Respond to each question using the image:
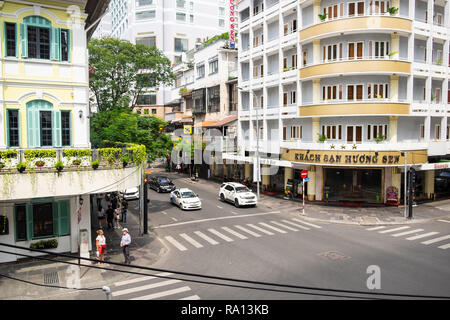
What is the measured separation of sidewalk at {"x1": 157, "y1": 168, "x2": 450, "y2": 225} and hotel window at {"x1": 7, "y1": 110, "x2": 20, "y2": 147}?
63.6 ft

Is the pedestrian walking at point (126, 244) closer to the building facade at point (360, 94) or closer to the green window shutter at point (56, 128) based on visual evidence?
the green window shutter at point (56, 128)

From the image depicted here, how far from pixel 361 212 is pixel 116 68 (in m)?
30.0

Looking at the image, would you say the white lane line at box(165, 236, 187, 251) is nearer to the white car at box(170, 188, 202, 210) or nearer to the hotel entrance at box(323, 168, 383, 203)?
the white car at box(170, 188, 202, 210)

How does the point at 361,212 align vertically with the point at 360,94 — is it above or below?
below

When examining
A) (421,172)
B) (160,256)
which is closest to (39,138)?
(160,256)

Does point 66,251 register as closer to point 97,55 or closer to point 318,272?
point 318,272

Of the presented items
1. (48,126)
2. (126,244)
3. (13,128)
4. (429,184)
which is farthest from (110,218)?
(429,184)

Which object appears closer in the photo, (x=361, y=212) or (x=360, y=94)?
(x=361, y=212)

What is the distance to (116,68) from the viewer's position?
130ft

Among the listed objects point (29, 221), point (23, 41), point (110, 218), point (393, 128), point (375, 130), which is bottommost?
point (110, 218)

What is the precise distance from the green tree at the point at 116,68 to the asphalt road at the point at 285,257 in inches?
753

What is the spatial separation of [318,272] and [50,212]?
1359 cm

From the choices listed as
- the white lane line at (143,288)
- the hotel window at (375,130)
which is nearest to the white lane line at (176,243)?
the white lane line at (143,288)

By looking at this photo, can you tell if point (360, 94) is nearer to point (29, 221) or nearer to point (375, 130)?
point (375, 130)
